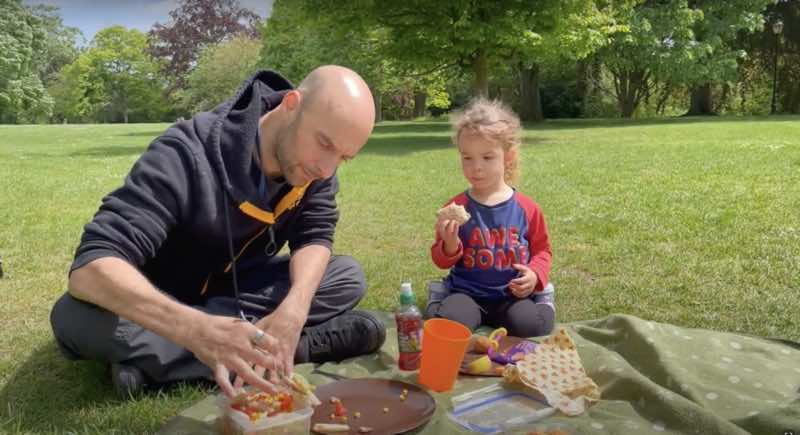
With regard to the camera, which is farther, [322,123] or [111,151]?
[111,151]

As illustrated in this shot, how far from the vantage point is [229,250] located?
293 centimetres

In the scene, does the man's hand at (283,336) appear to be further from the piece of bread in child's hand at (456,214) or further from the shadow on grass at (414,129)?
the shadow on grass at (414,129)

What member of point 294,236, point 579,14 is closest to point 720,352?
point 294,236

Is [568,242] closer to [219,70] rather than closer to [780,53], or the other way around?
[780,53]

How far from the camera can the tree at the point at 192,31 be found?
47.9 m

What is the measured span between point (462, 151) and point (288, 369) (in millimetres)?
1895

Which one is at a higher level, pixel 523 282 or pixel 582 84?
pixel 582 84

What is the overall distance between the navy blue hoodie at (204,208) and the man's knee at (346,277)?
30 cm

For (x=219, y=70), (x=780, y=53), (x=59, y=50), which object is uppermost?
(x=59, y=50)

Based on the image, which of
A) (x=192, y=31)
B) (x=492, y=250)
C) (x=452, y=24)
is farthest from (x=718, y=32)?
(x=192, y=31)

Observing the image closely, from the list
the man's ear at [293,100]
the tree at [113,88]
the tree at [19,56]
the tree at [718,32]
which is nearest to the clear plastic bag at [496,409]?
the man's ear at [293,100]

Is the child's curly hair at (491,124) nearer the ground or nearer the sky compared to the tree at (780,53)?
nearer the ground

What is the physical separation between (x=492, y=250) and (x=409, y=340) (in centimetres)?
87

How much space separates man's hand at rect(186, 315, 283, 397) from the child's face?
1.95 meters
